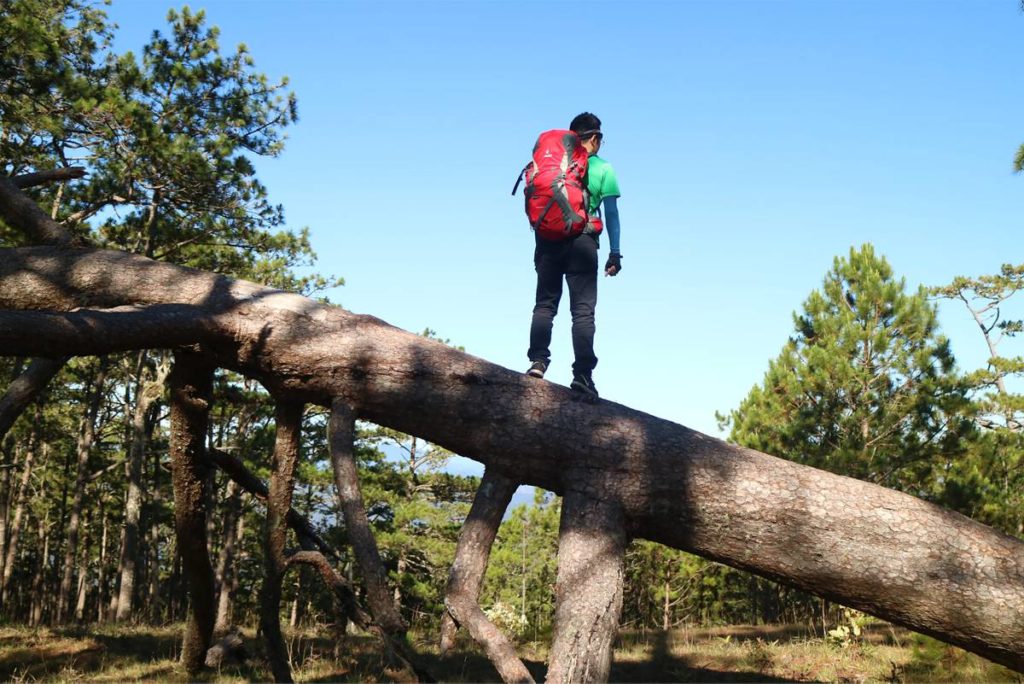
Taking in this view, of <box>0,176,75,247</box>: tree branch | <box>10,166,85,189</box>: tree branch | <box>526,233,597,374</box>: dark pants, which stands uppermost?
<box>10,166,85,189</box>: tree branch

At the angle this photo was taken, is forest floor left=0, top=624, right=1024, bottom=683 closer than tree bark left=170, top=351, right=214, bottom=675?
No

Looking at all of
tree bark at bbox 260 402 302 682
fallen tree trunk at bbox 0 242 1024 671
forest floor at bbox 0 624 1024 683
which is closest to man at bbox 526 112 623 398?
fallen tree trunk at bbox 0 242 1024 671

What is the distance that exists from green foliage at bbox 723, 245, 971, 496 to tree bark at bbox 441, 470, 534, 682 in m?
11.9

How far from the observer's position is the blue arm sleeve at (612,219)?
5285 millimetres

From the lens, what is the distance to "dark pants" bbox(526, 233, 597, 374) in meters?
5.12

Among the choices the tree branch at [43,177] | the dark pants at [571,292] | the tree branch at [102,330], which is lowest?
the tree branch at [102,330]

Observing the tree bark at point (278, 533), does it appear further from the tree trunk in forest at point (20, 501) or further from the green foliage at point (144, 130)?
the tree trunk in forest at point (20, 501)

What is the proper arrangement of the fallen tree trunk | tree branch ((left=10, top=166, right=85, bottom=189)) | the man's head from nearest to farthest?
the fallen tree trunk → the man's head → tree branch ((left=10, top=166, right=85, bottom=189))

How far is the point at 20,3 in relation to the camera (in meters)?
12.8

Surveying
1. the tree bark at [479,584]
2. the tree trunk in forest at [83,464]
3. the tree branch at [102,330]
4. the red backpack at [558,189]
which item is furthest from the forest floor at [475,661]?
the tree trunk in forest at [83,464]

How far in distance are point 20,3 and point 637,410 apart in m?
13.8

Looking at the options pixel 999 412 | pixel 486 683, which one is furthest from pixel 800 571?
pixel 999 412

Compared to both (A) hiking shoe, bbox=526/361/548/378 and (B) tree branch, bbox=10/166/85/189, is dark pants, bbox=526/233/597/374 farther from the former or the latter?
(B) tree branch, bbox=10/166/85/189

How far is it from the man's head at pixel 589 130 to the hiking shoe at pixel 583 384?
64.1 inches
